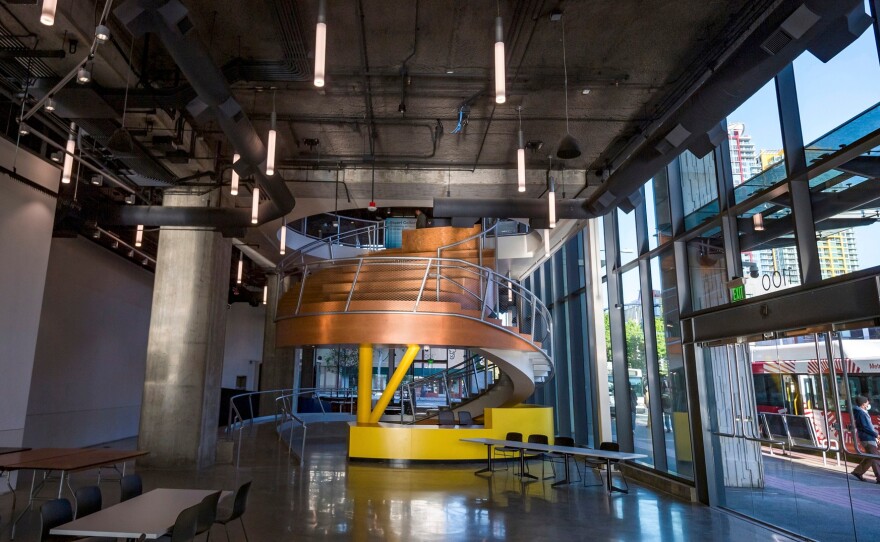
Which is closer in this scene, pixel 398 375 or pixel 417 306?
pixel 417 306

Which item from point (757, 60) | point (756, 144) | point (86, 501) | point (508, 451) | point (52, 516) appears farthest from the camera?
point (508, 451)

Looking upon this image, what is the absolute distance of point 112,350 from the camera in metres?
14.6

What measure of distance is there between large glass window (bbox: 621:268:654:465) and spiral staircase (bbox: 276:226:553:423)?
166 cm

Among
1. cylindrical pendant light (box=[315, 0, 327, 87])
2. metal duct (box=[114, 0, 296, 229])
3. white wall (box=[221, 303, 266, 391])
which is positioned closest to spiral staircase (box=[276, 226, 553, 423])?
metal duct (box=[114, 0, 296, 229])

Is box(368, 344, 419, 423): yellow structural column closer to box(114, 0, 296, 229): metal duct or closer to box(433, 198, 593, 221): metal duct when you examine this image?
box(433, 198, 593, 221): metal duct

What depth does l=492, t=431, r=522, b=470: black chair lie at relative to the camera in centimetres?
1056

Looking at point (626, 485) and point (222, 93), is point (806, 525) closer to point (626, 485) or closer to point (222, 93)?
point (626, 485)

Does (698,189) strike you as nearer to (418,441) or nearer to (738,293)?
(738,293)

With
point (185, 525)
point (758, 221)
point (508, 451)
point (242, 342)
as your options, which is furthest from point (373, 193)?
point (242, 342)

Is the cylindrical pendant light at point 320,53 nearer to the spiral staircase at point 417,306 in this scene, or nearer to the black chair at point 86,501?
the black chair at point 86,501

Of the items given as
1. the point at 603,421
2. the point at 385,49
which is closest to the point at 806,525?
Result: the point at 603,421

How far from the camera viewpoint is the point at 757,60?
4.93m

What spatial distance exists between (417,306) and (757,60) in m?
6.35

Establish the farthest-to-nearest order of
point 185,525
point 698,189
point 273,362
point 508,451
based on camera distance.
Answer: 1. point 273,362
2. point 508,451
3. point 698,189
4. point 185,525
